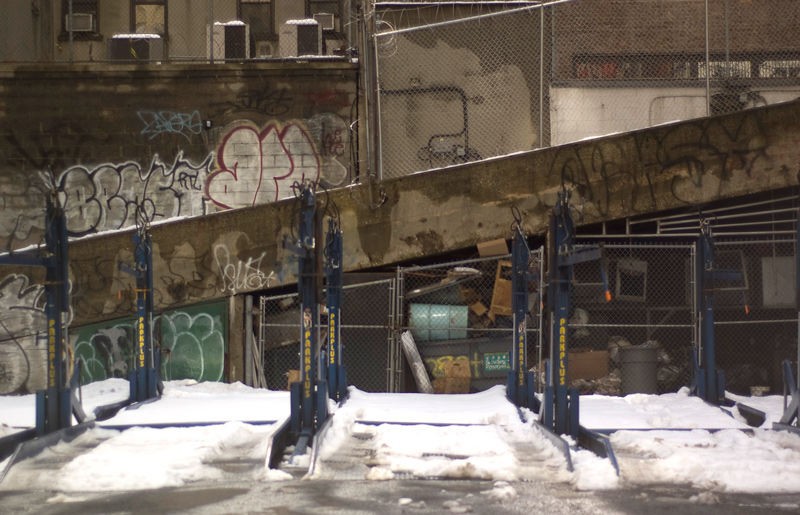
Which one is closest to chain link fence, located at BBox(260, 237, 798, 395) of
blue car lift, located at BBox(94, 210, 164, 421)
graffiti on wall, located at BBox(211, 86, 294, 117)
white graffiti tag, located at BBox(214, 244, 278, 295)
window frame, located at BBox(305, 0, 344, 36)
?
white graffiti tag, located at BBox(214, 244, 278, 295)

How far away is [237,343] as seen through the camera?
54.6 feet

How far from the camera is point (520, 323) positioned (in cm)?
1303

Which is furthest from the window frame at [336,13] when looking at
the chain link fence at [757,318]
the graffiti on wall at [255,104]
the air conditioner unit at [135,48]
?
the chain link fence at [757,318]

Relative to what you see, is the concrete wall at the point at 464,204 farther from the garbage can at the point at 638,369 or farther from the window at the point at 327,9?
the window at the point at 327,9

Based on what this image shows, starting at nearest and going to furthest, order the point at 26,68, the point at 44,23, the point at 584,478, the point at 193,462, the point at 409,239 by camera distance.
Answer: the point at 584,478 → the point at 193,462 → the point at 409,239 → the point at 26,68 → the point at 44,23

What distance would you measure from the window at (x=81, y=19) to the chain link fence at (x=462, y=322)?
11413mm

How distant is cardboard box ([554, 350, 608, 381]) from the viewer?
16.0 meters

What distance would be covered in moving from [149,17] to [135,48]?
214 cm

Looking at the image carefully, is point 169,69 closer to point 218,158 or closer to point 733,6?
point 218,158

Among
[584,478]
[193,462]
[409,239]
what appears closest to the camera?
[584,478]

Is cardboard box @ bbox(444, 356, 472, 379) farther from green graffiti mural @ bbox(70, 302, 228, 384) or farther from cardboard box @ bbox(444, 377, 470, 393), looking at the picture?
green graffiti mural @ bbox(70, 302, 228, 384)

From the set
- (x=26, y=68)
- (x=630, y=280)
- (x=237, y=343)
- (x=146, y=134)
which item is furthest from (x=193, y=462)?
(x=26, y=68)

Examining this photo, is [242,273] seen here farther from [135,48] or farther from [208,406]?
[135,48]

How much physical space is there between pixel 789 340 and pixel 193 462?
41.9 feet
